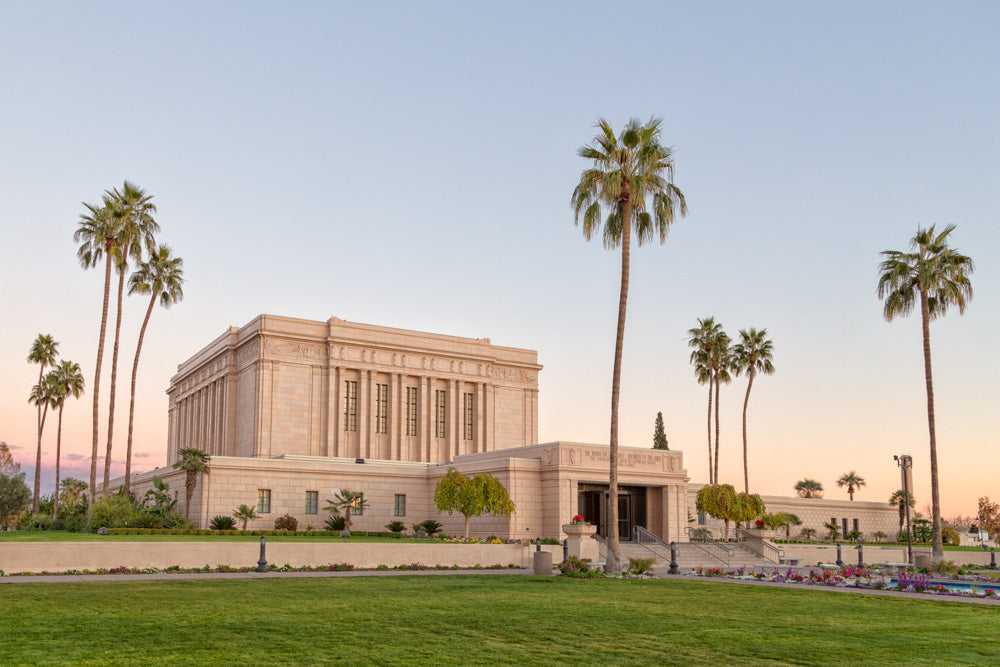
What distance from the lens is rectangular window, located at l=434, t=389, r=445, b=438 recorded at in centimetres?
6781

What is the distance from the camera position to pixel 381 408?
216 ft

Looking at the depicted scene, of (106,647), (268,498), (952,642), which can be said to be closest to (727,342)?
(268,498)

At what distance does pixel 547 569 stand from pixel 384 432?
3856 centimetres

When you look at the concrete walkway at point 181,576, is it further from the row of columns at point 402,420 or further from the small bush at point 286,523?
the row of columns at point 402,420

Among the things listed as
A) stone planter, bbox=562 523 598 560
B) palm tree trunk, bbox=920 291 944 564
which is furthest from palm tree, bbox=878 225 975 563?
stone planter, bbox=562 523 598 560

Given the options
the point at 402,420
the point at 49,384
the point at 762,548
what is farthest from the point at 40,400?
the point at 762,548

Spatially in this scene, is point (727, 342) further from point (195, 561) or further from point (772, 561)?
point (195, 561)

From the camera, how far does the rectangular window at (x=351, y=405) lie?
210ft

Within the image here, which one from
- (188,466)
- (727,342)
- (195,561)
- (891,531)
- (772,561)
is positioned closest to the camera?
(195,561)

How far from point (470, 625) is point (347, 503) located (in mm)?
32957

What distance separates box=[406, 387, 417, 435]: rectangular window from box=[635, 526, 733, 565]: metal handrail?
24.1 meters

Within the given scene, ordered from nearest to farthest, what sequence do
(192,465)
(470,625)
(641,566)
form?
1. (470,625)
2. (641,566)
3. (192,465)

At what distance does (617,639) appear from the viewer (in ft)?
45.4

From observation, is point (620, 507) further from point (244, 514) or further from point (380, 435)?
point (380, 435)
